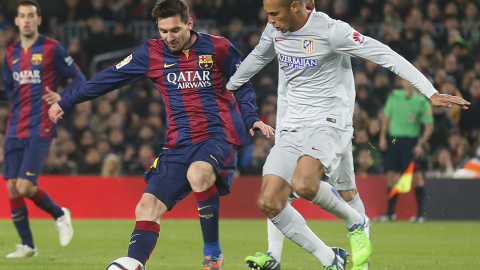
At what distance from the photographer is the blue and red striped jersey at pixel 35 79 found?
30.2ft

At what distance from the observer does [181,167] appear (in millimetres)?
6547

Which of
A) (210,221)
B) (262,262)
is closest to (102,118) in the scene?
(210,221)

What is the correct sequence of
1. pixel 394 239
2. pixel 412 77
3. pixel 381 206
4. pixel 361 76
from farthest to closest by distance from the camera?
pixel 361 76
pixel 381 206
pixel 394 239
pixel 412 77

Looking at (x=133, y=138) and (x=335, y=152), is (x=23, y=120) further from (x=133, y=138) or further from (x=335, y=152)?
(x=133, y=138)

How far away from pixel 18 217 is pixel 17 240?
5.05 ft

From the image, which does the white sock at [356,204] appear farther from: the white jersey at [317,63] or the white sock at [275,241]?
the white jersey at [317,63]

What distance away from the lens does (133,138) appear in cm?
1561

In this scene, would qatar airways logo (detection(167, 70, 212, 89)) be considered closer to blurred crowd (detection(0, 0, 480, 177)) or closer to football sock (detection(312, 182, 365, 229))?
football sock (detection(312, 182, 365, 229))

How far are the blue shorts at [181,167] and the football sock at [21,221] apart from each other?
2829mm

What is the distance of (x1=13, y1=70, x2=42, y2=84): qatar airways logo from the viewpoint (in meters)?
9.21

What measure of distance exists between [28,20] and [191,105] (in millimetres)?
3164

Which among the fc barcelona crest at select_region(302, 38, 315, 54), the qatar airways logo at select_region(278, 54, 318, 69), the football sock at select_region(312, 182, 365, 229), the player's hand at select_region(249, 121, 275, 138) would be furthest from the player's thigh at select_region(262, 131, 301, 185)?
the fc barcelona crest at select_region(302, 38, 315, 54)

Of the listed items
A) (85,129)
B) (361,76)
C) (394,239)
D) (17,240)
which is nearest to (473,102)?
(361,76)

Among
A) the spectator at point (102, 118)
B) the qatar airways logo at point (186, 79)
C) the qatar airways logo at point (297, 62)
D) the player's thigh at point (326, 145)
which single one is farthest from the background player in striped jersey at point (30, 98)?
the spectator at point (102, 118)
